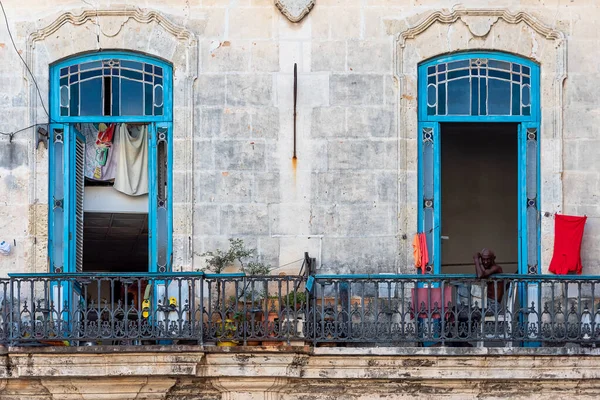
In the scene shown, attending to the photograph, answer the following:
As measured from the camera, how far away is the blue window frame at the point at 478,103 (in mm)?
15703

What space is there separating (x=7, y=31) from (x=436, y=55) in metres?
4.28

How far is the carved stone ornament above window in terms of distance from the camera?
15.7 m

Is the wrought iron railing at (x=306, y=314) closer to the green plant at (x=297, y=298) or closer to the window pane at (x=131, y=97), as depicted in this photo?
the green plant at (x=297, y=298)

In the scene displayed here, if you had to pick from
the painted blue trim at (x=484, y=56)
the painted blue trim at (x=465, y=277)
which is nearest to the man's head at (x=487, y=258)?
the painted blue trim at (x=465, y=277)

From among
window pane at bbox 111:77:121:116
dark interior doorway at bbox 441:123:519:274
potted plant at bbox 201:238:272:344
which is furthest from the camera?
Result: dark interior doorway at bbox 441:123:519:274

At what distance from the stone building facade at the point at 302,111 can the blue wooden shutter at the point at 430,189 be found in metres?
0.11

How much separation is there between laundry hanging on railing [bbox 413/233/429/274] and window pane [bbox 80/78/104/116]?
338cm

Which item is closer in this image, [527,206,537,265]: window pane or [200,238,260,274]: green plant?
[200,238,260,274]: green plant

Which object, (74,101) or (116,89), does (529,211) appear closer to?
(116,89)

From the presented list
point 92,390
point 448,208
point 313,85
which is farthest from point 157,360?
point 448,208

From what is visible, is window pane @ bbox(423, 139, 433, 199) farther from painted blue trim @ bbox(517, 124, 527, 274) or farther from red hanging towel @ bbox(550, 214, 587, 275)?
red hanging towel @ bbox(550, 214, 587, 275)

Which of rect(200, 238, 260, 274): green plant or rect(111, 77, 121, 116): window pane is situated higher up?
rect(111, 77, 121, 116): window pane

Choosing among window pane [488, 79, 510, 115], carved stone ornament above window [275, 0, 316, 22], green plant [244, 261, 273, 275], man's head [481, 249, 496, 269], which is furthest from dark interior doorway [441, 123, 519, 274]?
man's head [481, 249, 496, 269]

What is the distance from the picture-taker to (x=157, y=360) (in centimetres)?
1427
